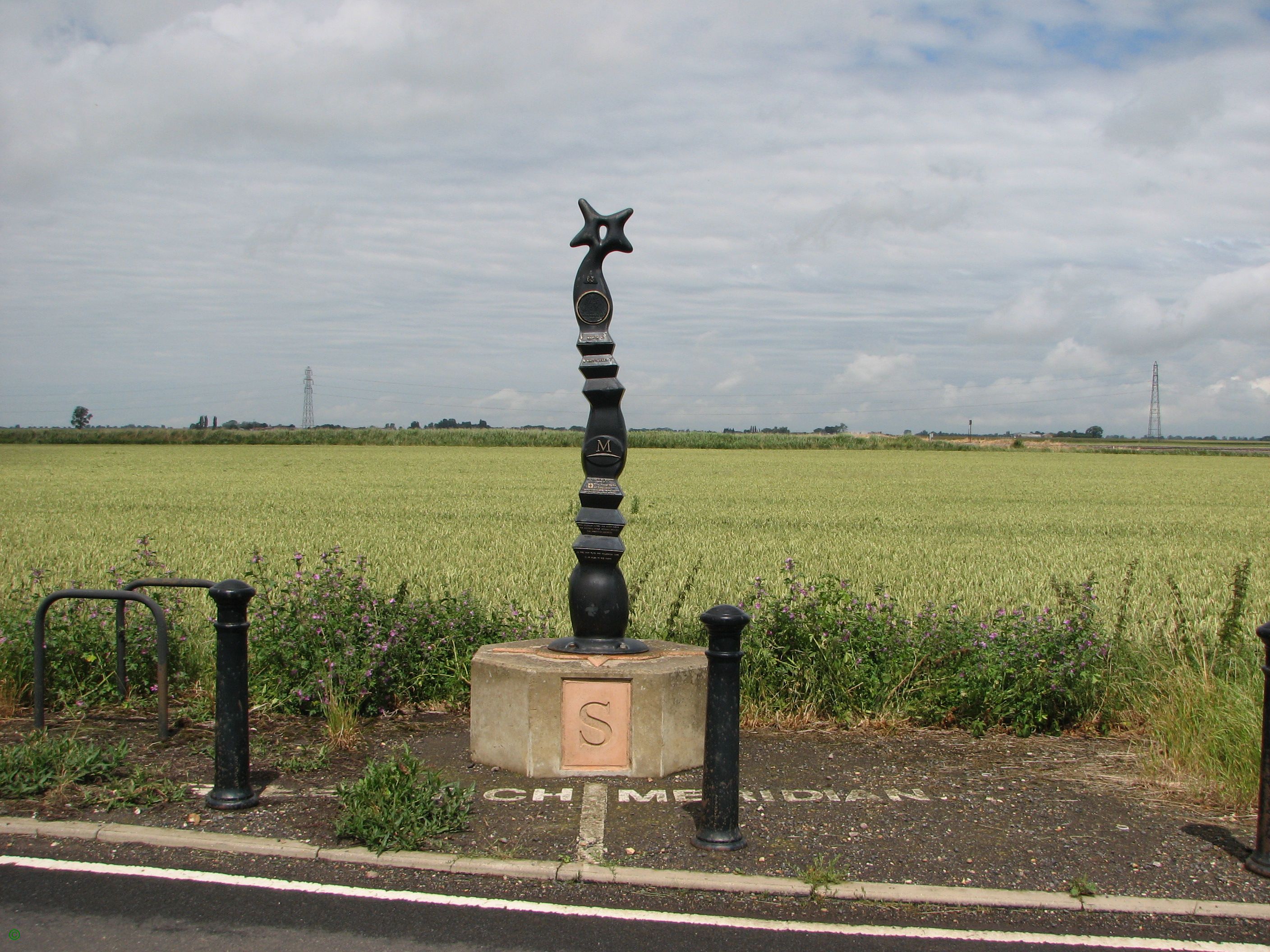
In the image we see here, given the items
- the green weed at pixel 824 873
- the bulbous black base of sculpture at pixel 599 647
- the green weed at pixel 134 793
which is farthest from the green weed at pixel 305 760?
the green weed at pixel 824 873

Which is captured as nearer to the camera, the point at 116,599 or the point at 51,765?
the point at 51,765

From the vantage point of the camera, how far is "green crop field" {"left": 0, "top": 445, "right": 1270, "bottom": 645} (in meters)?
12.6

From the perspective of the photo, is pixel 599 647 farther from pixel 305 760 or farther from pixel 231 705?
pixel 231 705

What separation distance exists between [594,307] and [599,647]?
6.62 feet

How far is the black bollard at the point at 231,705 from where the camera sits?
5.14m

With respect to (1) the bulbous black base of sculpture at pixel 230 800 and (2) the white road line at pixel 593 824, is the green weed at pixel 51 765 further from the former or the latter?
(2) the white road line at pixel 593 824

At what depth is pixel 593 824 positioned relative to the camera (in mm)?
5035

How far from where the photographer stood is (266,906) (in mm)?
4113

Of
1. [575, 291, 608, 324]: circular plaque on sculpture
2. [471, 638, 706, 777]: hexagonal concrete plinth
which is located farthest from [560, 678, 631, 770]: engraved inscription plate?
[575, 291, 608, 324]: circular plaque on sculpture

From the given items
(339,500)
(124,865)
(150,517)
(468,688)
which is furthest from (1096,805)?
(339,500)

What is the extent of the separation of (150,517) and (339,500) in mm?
6555

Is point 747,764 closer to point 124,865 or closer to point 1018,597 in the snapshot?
point 124,865

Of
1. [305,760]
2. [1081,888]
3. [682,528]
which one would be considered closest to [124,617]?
[305,760]

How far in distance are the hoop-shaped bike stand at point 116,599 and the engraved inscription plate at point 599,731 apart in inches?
93.0
